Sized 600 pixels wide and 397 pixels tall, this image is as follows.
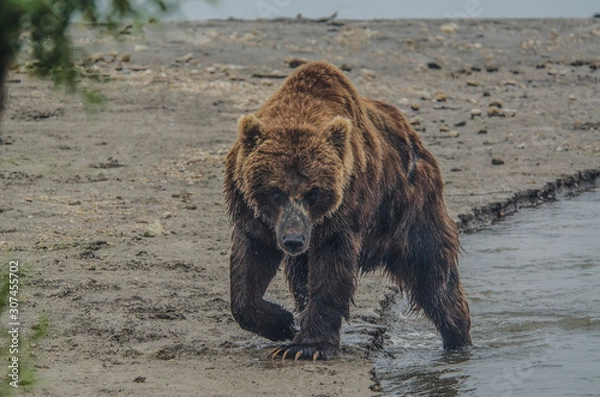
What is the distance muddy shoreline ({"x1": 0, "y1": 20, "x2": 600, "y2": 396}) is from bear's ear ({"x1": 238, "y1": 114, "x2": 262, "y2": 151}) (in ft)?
2.01

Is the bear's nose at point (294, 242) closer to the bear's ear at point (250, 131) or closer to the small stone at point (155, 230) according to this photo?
the bear's ear at point (250, 131)

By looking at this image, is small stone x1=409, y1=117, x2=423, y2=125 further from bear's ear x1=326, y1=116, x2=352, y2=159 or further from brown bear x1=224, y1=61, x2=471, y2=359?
bear's ear x1=326, y1=116, x2=352, y2=159

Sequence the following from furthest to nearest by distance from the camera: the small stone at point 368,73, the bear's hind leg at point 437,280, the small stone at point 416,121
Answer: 1. the small stone at point 368,73
2. the small stone at point 416,121
3. the bear's hind leg at point 437,280

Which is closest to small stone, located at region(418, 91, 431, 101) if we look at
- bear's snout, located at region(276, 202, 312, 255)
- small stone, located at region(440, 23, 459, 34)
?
small stone, located at region(440, 23, 459, 34)

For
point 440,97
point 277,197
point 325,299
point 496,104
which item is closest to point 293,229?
point 277,197

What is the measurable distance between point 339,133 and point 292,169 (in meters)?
0.29

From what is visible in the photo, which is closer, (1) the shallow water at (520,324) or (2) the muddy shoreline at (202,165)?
(2) the muddy shoreline at (202,165)

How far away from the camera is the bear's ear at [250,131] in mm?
5129

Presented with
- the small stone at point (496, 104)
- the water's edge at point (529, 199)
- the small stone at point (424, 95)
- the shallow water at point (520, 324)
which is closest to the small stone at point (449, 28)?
the small stone at point (424, 95)

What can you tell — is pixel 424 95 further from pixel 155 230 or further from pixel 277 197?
pixel 277 197

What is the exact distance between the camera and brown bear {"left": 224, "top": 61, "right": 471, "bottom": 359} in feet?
16.8

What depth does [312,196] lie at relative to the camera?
16.8ft

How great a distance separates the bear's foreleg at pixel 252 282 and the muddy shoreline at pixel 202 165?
Result: 0.19 m

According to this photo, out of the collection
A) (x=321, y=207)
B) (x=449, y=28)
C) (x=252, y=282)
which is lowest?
(x=252, y=282)
